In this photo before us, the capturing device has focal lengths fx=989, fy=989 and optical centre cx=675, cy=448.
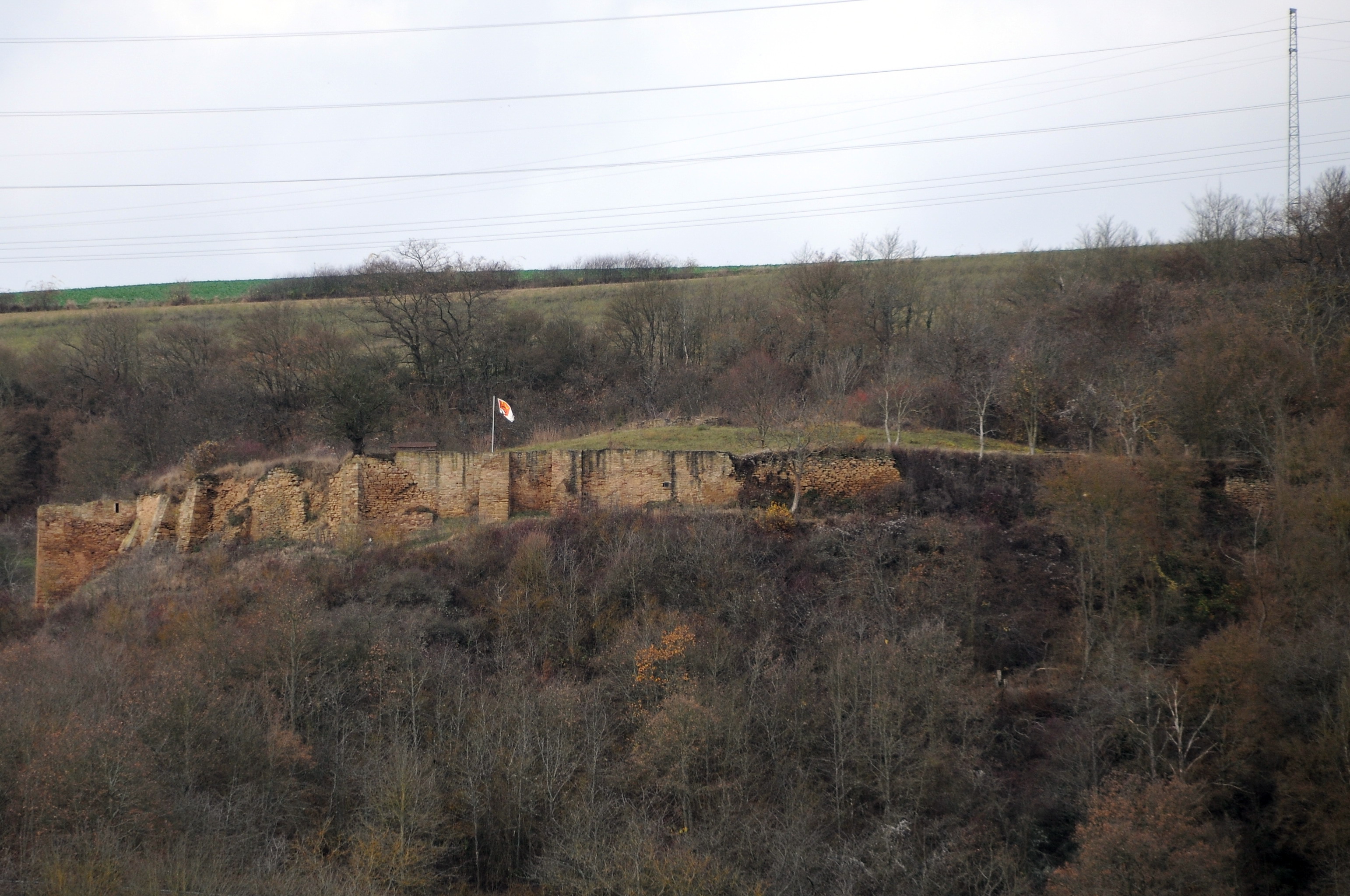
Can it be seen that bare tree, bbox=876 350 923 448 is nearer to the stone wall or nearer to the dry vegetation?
the dry vegetation

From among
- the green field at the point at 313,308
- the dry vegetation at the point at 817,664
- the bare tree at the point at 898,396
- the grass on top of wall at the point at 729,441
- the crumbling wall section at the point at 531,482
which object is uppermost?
the green field at the point at 313,308

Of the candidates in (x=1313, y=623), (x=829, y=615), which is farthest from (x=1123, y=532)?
(x=829, y=615)

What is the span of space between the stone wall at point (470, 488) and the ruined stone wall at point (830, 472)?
0.03 m

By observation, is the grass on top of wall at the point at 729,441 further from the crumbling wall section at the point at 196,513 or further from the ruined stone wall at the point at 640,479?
the crumbling wall section at the point at 196,513

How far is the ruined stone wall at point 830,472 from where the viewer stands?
26328 mm

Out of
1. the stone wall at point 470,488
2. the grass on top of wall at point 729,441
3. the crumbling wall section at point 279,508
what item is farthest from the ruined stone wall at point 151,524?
the grass on top of wall at point 729,441

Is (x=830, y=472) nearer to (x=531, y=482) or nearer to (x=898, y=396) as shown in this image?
(x=898, y=396)

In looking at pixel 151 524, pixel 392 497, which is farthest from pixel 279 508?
pixel 151 524

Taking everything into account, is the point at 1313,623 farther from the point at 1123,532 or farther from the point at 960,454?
the point at 960,454

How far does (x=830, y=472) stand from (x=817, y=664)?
657cm

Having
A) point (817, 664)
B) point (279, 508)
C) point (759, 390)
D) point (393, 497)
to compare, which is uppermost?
point (759, 390)

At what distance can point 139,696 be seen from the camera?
18094mm

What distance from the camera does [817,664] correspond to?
70.1 ft

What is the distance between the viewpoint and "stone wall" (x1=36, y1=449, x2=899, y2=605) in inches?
1038
